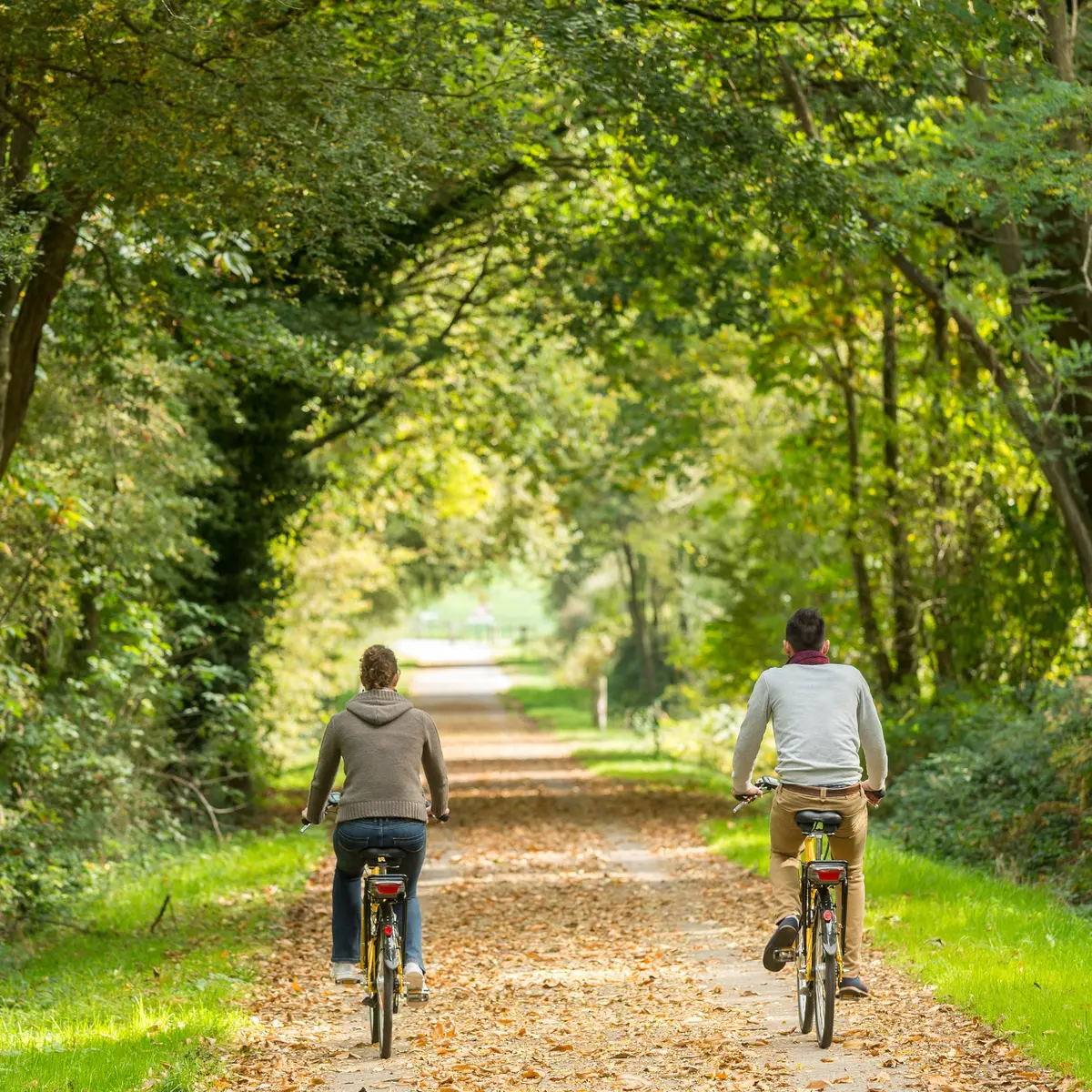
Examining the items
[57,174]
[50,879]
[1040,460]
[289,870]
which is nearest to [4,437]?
[57,174]

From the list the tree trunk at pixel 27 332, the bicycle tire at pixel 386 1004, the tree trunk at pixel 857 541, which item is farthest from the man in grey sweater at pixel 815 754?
the tree trunk at pixel 857 541

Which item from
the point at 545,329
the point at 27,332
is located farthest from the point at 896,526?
the point at 27,332

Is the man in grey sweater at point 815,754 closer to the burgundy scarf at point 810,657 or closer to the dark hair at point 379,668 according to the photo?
the burgundy scarf at point 810,657

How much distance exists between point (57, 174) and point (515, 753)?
78.0 ft

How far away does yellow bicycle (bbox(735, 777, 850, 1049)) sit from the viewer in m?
6.93

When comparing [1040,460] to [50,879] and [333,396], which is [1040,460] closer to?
[333,396]

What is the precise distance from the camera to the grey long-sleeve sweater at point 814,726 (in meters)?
7.11

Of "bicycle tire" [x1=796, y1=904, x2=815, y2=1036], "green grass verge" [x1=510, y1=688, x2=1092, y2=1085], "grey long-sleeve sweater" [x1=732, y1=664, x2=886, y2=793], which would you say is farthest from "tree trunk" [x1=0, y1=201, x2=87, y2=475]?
"green grass verge" [x1=510, y1=688, x2=1092, y2=1085]

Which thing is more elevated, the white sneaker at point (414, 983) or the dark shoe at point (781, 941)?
the dark shoe at point (781, 941)

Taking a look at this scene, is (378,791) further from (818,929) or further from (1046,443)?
(1046,443)

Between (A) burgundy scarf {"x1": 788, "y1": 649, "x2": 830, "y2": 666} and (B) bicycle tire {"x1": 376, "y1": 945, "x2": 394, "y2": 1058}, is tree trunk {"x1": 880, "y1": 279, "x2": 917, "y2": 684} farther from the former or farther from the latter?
(B) bicycle tire {"x1": 376, "y1": 945, "x2": 394, "y2": 1058}

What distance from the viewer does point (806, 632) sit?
7281mm

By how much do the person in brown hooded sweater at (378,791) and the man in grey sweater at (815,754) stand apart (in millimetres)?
1590

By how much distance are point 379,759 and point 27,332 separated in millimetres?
4724
